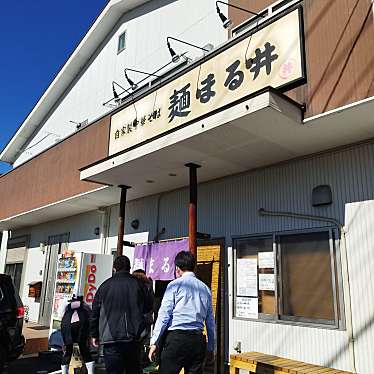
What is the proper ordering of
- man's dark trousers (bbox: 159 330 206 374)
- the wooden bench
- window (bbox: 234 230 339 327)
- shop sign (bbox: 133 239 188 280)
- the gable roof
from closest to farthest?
man's dark trousers (bbox: 159 330 206 374)
the wooden bench
window (bbox: 234 230 339 327)
shop sign (bbox: 133 239 188 280)
the gable roof

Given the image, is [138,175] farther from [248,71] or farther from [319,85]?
Answer: [319,85]

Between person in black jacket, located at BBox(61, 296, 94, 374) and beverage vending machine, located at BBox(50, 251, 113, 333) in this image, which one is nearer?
person in black jacket, located at BBox(61, 296, 94, 374)

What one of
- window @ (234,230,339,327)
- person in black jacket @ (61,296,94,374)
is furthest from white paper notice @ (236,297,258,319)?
person in black jacket @ (61,296,94,374)

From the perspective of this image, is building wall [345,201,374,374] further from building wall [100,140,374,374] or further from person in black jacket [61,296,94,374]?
person in black jacket [61,296,94,374]

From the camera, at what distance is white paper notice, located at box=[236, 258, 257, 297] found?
21.8 ft

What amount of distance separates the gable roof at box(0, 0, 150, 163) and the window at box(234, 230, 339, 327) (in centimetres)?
912

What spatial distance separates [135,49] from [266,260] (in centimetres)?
804

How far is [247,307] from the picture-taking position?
6660 mm

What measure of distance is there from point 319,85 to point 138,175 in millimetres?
4018

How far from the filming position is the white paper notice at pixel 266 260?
640 cm

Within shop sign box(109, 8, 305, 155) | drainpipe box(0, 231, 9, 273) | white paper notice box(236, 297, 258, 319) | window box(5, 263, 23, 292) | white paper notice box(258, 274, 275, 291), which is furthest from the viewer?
drainpipe box(0, 231, 9, 273)

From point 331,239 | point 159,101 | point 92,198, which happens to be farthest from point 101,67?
point 331,239

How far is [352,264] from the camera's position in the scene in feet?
17.6

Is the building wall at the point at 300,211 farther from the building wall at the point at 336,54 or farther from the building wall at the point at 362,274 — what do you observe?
the building wall at the point at 336,54
